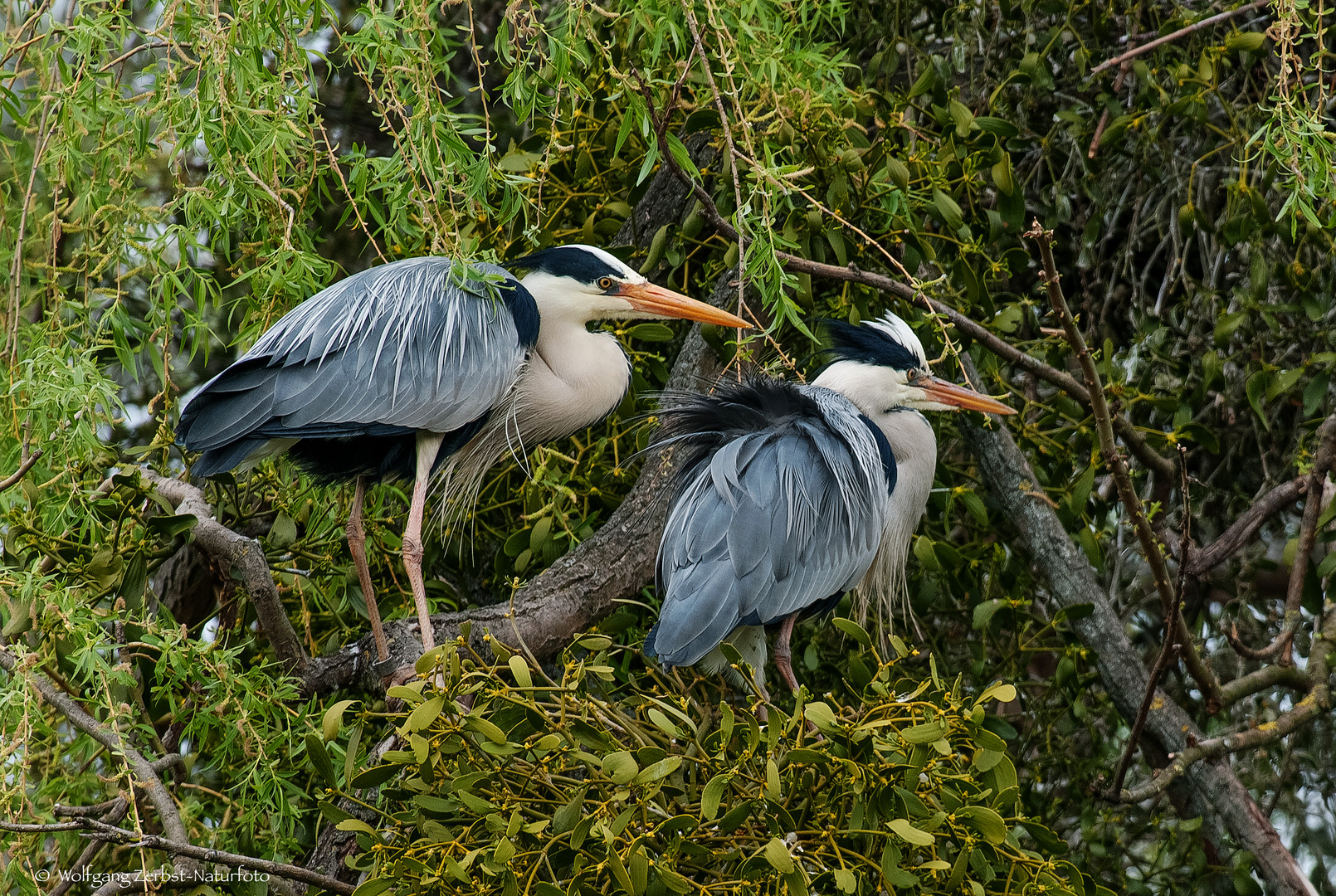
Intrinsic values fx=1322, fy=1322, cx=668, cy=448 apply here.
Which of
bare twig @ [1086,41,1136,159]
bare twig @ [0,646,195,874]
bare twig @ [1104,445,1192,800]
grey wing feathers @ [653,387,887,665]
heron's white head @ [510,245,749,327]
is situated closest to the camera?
bare twig @ [0,646,195,874]

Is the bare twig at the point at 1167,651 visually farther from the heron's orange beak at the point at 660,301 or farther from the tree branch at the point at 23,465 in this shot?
the tree branch at the point at 23,465

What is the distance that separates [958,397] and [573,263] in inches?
26.1

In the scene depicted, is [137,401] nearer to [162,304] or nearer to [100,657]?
[162,304]

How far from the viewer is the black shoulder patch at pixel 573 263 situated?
6.70ft

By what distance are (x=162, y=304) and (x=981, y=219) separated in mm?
1297

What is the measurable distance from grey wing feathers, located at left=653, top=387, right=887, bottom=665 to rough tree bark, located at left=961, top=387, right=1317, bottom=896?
20 cm

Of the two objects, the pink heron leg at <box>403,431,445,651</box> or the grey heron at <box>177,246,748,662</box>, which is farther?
the pink heron leg at <box>403,431,445,651</box>

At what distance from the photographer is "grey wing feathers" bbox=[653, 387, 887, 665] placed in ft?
6.38

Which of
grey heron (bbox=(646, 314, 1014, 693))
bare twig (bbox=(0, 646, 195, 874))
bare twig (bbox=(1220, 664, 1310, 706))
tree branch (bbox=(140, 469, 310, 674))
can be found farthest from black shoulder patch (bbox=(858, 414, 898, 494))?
bare twig (bbox=(0, 646, 195, 874))

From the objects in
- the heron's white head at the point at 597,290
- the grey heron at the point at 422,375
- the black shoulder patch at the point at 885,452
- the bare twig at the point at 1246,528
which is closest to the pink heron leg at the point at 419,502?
the grey heron at the point at 422,375

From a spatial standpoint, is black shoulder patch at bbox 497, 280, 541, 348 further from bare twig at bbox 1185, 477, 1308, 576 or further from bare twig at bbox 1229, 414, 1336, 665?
bare twig at bbox 1229, 414, 1336, 665

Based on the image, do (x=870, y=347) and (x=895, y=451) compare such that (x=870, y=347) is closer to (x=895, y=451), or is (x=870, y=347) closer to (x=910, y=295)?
(x=895, y=451)

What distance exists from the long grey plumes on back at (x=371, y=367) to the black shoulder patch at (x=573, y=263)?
0.36 ft

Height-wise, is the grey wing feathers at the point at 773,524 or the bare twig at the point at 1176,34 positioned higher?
the bare twig at the point at 1176,34
